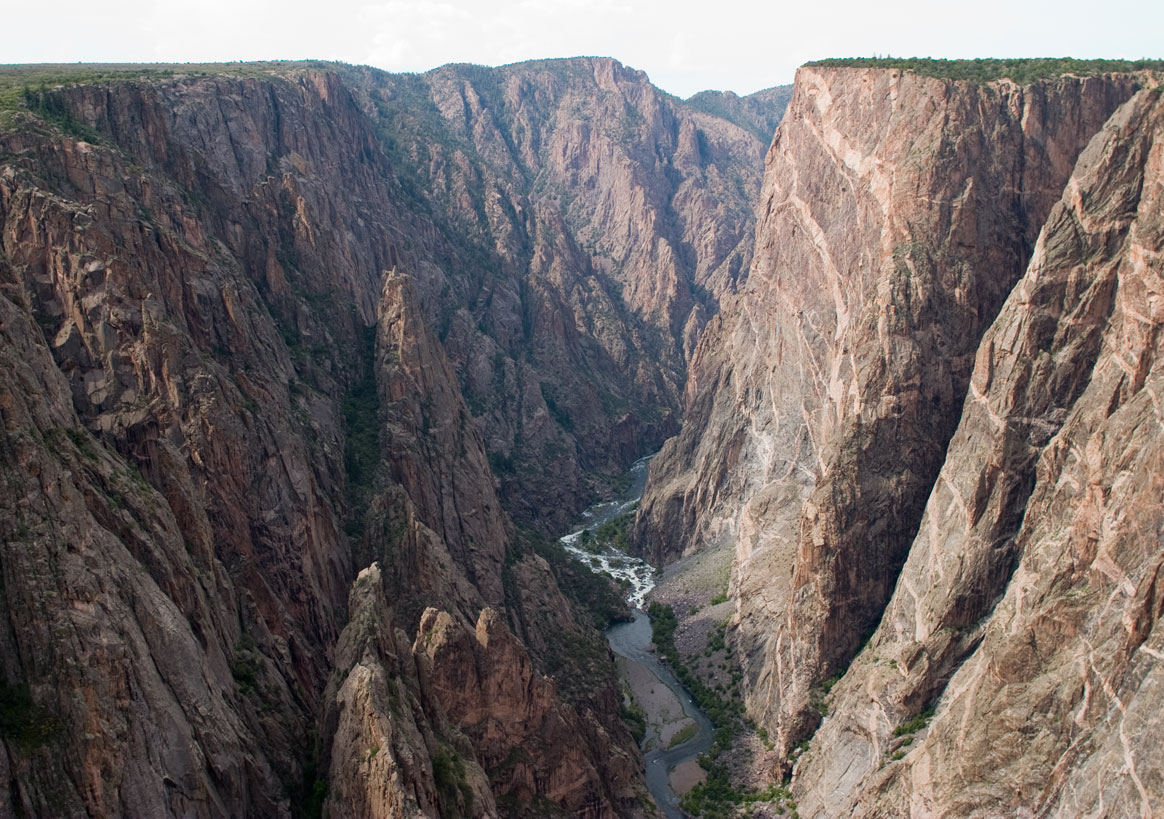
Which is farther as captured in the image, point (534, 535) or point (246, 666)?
point (534, 535)

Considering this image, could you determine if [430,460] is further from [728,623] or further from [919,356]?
[919,356]

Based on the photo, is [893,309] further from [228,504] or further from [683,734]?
[228,504]

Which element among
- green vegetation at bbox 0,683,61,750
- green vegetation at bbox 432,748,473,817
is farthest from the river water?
green vegetation at bbox 0,683,61,750


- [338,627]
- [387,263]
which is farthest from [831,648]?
[387,263]

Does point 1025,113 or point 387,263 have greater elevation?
point 387,263

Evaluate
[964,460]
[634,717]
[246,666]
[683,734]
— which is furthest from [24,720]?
[683,734]

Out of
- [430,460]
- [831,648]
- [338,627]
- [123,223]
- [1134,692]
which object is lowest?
[1134,692]
